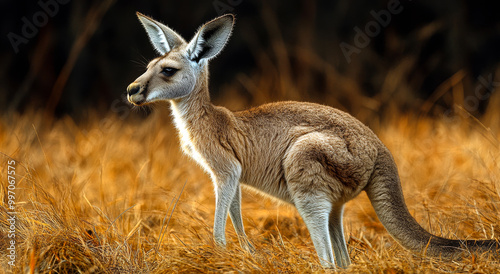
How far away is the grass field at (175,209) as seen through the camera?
287 cm

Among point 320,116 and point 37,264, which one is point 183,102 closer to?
point 320,116

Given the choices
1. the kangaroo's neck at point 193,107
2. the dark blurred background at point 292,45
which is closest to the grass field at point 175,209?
the kangaroo's neck at point 193,107

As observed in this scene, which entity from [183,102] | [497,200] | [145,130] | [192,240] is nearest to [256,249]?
[192,240]

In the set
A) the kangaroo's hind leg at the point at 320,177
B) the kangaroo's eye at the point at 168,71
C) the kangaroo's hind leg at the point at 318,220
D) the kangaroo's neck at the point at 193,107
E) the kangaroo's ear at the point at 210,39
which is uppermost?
the kangaroo's ear at the point at 210,39

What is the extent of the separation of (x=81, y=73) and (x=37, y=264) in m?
8.00

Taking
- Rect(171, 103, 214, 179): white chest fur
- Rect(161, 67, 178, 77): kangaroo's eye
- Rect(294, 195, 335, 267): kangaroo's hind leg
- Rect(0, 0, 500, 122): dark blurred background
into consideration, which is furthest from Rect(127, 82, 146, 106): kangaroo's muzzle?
Rect(0, 0, 500, 122): dark blurred background

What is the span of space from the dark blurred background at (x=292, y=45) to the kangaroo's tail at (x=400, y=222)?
561cm

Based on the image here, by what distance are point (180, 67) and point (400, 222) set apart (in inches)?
63.8

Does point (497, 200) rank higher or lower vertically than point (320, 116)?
lower

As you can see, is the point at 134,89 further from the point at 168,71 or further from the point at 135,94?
the point at 168,71

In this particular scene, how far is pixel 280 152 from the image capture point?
11.4 ft

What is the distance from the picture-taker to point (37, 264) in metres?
2.76

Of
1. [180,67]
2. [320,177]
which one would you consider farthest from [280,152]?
[180,67]

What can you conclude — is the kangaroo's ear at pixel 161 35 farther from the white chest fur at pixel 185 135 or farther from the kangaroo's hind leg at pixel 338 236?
the kangaroo's hind leg at pixel 338 236
